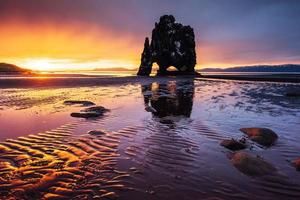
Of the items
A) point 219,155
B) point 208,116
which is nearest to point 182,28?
point 208,116

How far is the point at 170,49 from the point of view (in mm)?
100750

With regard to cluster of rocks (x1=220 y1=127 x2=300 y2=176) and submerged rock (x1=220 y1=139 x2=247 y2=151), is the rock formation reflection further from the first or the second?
cluster of rocks (x1=220 y1=127 x2=300 y2=176)

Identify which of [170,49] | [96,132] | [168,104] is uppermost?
[170,49]

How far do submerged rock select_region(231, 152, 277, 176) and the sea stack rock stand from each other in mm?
93463

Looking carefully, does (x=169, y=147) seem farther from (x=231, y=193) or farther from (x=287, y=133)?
(x=287, y=133)

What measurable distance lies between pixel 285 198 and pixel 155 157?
12.0 ft

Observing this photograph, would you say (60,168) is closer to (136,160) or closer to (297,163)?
(136,160)

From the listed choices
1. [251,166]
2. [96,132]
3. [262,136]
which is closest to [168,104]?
[96,132]

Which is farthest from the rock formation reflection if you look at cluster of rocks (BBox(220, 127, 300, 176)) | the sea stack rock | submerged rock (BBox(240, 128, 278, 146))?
the sea stack rock

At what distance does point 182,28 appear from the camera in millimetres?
107438

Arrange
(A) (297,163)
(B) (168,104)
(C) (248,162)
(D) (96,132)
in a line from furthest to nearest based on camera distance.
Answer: (B) (168,104), (D) (96,132), (A) (297,163), (C) (248,162)

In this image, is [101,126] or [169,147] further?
[101,126]

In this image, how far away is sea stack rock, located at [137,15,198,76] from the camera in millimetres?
100312

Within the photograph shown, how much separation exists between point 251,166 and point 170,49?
96.3 metres
